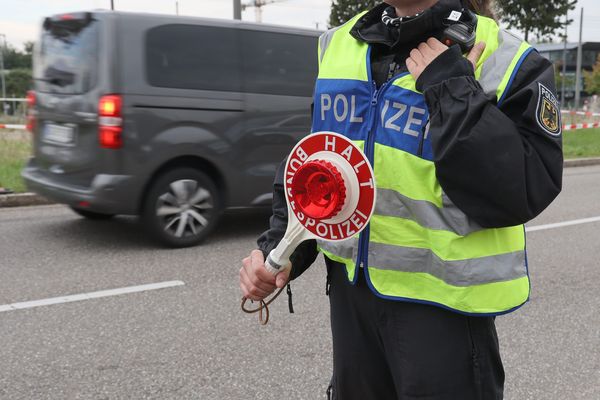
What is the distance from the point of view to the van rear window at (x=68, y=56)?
535cm

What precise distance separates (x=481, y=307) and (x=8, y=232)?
562cm

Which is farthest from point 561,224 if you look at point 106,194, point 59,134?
point 59,134

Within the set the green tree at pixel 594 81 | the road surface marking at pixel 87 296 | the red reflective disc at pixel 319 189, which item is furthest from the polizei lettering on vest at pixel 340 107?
the green tree at pixel 594 81

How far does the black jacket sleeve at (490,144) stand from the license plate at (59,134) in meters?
4.74

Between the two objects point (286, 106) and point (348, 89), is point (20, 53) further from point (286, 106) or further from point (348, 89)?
point (348, 89)

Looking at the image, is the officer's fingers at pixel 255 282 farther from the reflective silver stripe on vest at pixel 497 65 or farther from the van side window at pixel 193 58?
the van side window at pixel 193 58

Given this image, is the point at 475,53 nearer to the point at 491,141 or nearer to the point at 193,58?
the point at 491,141

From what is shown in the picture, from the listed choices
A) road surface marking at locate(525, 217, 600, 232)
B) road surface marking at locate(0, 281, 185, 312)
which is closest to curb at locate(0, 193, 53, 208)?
road surface marking at locate(0, 281, 185, 312)

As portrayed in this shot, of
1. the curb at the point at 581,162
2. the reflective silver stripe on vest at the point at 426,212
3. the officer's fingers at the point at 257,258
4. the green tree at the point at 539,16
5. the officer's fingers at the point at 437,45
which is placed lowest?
the curb at the point at 581,162

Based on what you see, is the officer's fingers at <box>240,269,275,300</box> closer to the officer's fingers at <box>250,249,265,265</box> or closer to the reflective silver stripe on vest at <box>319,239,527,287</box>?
the officer's fingers at <box>250,249,265,265</box>

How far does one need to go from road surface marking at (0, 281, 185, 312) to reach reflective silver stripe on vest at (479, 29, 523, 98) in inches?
138

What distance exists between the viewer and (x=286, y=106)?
6.05 metres

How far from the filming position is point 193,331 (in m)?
3.70

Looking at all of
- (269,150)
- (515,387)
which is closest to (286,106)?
(269,150)
